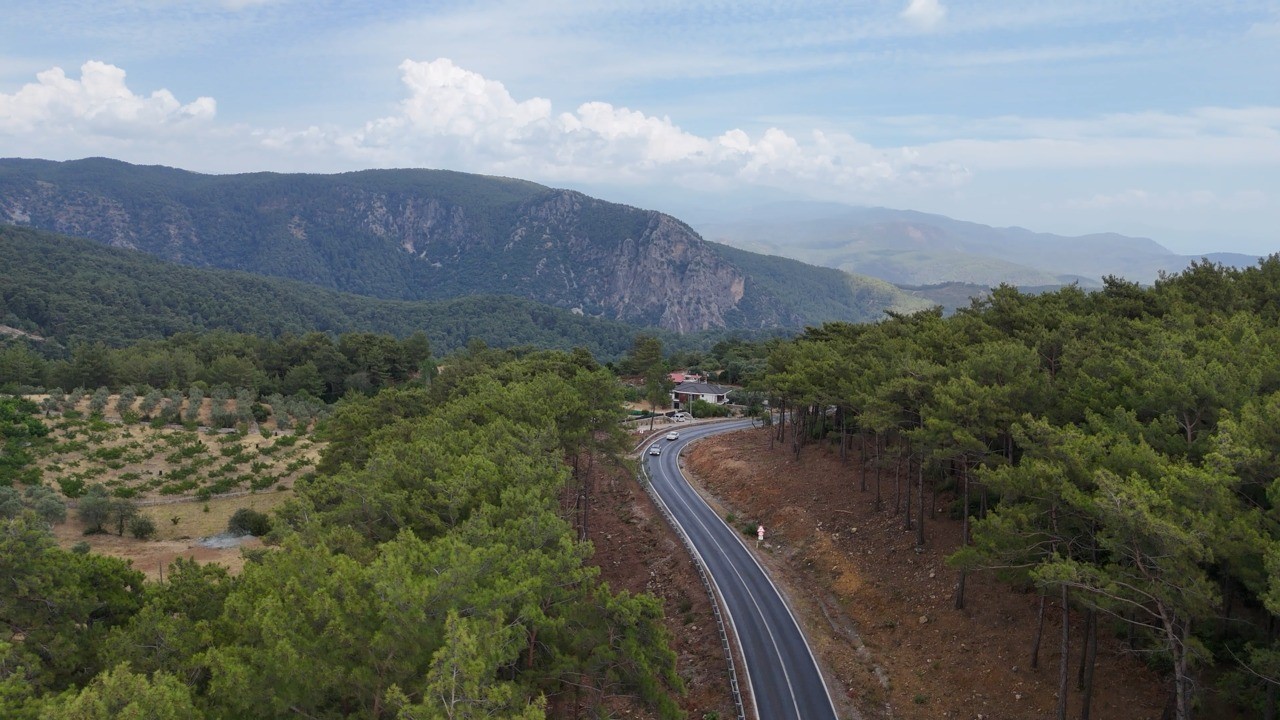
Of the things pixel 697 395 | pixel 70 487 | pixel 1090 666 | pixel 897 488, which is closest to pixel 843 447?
pixel 897 488

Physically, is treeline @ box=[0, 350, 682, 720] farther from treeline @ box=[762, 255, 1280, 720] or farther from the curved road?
treeline @ box=[762, 255, 1280, 720]

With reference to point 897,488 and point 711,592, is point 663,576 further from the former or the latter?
point 897,488

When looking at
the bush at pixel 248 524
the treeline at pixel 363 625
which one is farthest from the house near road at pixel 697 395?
the treeline at pixel 363 625

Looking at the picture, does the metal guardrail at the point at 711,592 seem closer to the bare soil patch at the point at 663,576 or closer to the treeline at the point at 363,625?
the bare soil patch at the point at 663,576

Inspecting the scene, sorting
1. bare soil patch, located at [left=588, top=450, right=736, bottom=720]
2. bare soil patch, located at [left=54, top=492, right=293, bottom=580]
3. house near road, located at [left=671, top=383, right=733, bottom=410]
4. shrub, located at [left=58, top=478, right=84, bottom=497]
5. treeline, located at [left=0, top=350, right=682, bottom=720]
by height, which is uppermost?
treeline, located at [left=0, top=350, right=682, bottom=720]

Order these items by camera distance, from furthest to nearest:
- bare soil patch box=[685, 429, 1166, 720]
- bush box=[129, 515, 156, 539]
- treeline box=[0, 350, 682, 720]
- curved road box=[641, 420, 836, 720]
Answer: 1. bush box=[129, 515, 156, 539]
2. curved road box=[641, 420, 836, 720]
3. bare soil patch box=[685, 429, 1166, 720]
4. treeline box=[0, 350, 682, 720]

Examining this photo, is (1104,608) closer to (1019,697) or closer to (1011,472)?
(1011,472)

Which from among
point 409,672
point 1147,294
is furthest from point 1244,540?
point 1147,294

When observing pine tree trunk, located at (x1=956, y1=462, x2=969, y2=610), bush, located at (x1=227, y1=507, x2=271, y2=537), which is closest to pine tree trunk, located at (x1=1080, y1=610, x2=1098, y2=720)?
pine tree trunk, located at (x1=956, y1=462, x2=969, y2=610)
